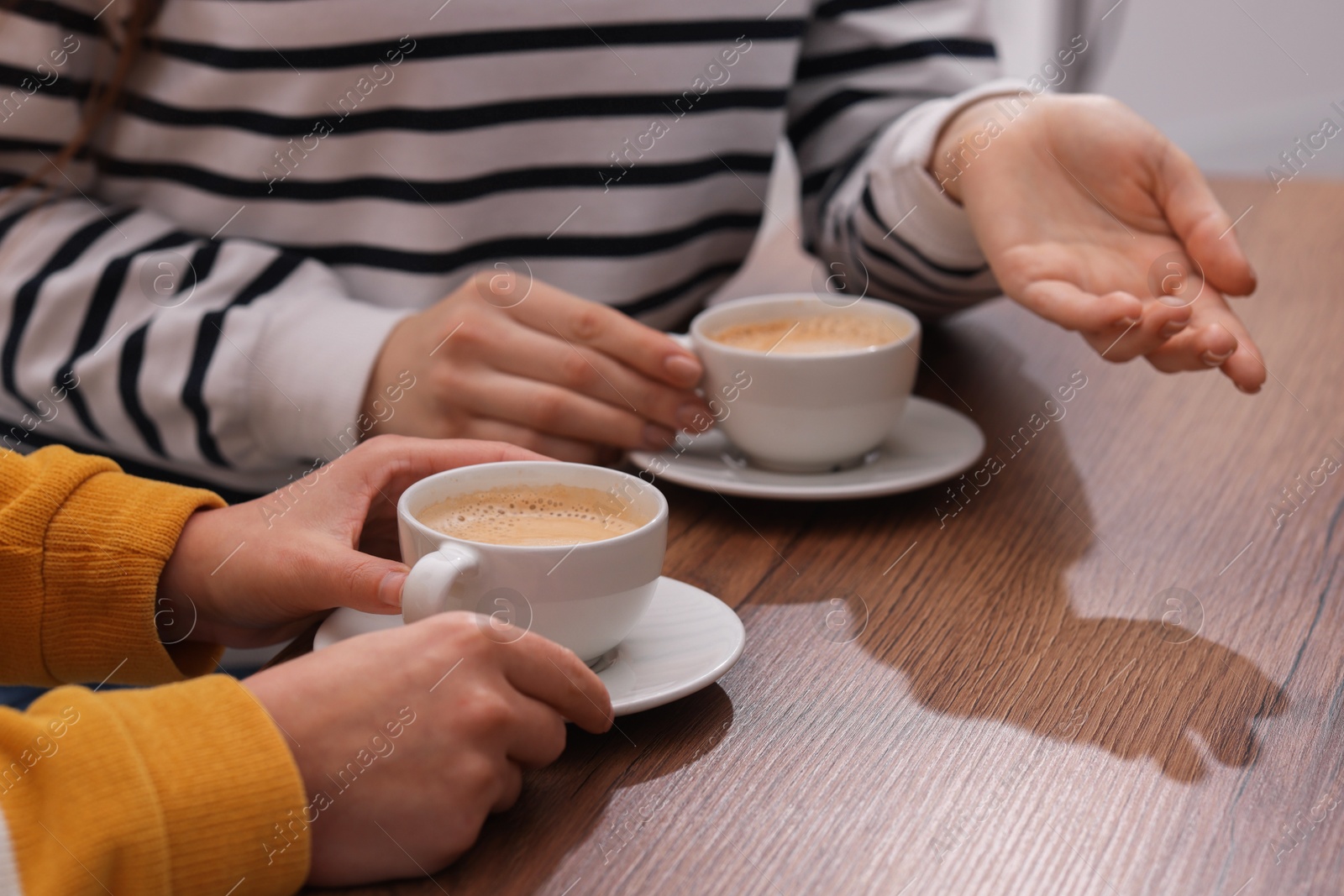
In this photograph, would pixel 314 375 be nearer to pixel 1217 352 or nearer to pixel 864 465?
pixel 864 465

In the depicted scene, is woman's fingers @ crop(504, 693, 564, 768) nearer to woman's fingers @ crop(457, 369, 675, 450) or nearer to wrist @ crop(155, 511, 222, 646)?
wrist @ crop(155, 511, 222, 646)

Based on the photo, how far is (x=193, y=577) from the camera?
71 cm


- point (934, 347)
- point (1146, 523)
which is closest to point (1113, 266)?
point (1146, 523)

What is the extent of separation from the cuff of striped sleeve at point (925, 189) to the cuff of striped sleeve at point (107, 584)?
0.72 m

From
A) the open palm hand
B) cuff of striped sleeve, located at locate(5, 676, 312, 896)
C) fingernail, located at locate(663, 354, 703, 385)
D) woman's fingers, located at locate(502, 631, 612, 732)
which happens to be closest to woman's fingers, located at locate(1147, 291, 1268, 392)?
the open palm hand

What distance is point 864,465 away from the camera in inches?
37.0

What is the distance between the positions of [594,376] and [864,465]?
239mm

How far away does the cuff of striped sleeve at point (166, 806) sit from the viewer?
0.47m

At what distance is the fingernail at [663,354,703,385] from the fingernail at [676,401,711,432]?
0.02 meters

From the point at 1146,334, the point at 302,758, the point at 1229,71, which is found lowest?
the point at 1229,71

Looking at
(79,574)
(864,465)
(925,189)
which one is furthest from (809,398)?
(79,574)

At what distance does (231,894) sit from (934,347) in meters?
0.95

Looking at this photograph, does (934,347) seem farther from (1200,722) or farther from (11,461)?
(11,461)

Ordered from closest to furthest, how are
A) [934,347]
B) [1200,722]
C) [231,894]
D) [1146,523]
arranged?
[231,894], [1200,722], [1146,523], [934,347]
